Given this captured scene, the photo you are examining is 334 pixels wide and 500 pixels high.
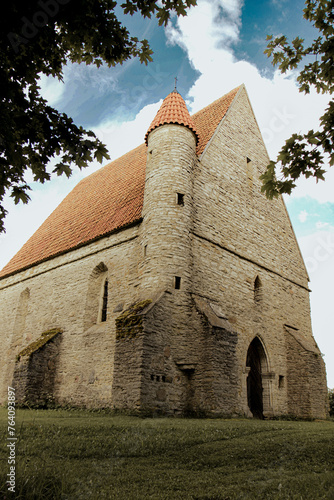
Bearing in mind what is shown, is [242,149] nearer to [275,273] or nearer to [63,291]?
[275,273]

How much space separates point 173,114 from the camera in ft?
48.7

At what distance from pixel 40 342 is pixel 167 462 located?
10266 millimetres

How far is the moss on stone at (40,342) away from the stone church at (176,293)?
0.06 metres

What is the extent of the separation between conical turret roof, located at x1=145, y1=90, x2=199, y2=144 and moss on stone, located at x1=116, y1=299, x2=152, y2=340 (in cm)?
698

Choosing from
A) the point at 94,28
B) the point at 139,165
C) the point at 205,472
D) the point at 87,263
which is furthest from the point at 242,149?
the point at 205,472

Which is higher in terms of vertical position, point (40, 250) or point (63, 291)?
point (40, 250)

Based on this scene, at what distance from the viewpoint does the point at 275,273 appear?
676 inches

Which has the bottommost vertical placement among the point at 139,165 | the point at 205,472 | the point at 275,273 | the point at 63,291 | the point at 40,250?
the point at 205,472

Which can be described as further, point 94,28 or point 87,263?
point 87,263

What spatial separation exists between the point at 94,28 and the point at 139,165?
14.0m

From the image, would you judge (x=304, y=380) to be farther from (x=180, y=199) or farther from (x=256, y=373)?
(x=180, y=199)

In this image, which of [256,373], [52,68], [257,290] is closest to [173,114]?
[257,290]

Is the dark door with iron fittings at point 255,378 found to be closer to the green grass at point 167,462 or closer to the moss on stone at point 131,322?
the moss on stone at point 131,322

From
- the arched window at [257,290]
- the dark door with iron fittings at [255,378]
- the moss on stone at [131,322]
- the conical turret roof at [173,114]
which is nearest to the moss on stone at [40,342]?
the moss on stone at [131,322]
